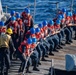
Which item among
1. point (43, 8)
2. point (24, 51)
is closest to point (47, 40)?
point (24, 51)

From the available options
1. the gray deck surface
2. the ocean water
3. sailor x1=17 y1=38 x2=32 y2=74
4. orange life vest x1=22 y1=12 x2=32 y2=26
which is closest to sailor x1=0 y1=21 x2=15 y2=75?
sailor x1=17 y1=38 x2=32 y2=74

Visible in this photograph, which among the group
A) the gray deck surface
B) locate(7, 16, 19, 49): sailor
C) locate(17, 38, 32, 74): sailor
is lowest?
the gray deck surface

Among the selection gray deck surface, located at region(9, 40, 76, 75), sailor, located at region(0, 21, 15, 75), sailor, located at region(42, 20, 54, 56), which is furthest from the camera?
sailor, located at region(42, 20, 54, 56)

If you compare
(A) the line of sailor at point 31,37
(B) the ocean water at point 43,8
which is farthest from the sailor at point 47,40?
(B) the ocean water at point 43,8

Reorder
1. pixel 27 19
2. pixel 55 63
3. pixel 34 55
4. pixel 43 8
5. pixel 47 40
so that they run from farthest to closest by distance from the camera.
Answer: pixel 43 8, pixel 27 19, pixel 47 40, pixel 55 63, pixel 34 55

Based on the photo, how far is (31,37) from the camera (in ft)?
66.3

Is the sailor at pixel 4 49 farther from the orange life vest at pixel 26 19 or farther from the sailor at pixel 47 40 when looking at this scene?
the orange life vest at pixel 26 19

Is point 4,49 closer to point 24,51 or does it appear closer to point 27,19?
point 24,51

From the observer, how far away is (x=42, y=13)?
1987 inches

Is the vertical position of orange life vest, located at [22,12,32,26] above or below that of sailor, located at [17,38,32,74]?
above

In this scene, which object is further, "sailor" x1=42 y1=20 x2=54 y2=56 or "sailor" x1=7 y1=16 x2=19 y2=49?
"sailor" x1=42 y1=20 x2=54 y2=56

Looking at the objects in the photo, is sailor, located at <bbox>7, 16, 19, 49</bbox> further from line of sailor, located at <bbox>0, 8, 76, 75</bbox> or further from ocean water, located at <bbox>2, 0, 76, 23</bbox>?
ocean water, located at <bbox>2, 0, 76, 23</bbox>

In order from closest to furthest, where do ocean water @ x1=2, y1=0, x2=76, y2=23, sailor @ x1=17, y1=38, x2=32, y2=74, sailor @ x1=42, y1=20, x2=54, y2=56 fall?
sailor @ x1=17, y1=38, x2=32, y2=74 → sailor @ x1=42, y1=20, x2=54, y2=56 → ocean water @ x1=2, y1=0, x2=76, y2=23

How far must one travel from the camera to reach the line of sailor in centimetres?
1941
